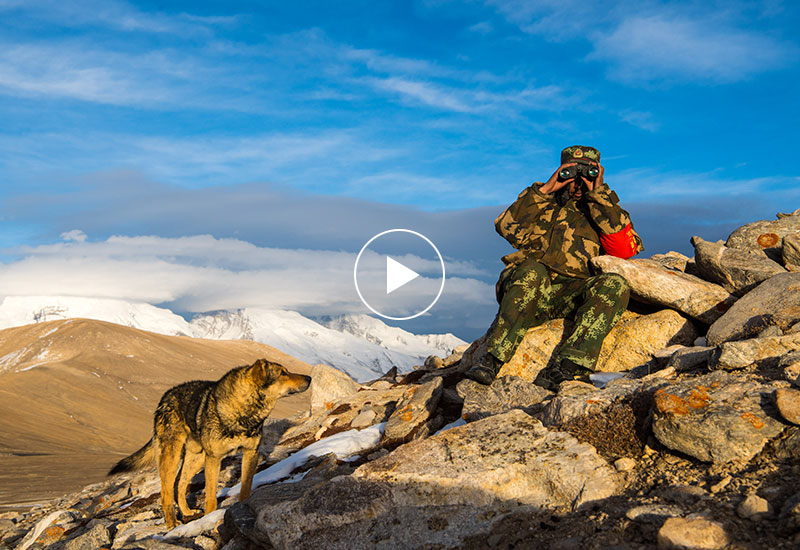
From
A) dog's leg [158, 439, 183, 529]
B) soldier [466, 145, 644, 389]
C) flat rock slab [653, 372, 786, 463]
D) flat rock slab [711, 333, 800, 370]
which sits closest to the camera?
flat rock slab [653, 372, 786, 463]

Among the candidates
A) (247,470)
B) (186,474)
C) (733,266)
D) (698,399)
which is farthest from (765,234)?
(186,474)

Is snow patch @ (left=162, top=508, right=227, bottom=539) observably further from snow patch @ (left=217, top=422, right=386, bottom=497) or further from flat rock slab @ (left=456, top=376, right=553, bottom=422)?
flat rock slab @ (left=456, top=376, right=553, bottom=422)

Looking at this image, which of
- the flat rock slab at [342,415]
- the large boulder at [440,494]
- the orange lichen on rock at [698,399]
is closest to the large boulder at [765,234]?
the orange lichen on rock at [698,399]

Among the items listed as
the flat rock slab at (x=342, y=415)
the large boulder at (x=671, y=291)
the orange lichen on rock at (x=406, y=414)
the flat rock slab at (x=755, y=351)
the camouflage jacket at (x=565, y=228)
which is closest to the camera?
the flat rock slab at (x=755, y=351)

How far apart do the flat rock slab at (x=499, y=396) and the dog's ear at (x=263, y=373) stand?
2716 millimetres

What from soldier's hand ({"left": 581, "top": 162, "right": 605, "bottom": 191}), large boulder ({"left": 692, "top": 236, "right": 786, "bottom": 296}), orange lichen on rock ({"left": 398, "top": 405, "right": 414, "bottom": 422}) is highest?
soldier's hand ({"left": 581, "top": 162, "right": 605, "bottom": 191})

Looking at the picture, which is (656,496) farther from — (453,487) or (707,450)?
(453,487)

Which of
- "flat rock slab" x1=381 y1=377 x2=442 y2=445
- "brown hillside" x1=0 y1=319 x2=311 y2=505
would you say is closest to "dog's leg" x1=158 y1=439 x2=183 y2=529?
"flat rock slab" x1=381 y1=377 x2=442 y2=445

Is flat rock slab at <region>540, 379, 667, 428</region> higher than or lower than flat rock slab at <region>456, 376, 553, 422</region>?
higher

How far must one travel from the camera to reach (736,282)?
10.0m

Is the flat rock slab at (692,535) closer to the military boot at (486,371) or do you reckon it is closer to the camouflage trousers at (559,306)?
the camouflage trousers at (559,306)

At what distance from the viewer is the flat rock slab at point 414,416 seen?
10031 millimetres

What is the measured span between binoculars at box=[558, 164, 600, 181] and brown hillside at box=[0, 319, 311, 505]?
2591cm

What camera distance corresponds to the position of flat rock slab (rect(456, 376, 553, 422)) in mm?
7850
